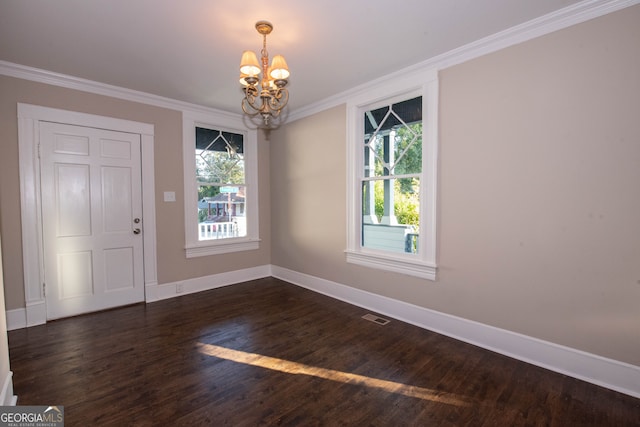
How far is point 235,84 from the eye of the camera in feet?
11.1

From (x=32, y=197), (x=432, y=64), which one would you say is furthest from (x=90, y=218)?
(x=432, y=64)

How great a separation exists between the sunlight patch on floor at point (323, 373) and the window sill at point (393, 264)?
115 centimetres

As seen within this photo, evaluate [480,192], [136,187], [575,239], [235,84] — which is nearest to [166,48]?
[235,84]

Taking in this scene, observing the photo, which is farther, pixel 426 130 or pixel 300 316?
pixel 300 316

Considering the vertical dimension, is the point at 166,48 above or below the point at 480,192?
above

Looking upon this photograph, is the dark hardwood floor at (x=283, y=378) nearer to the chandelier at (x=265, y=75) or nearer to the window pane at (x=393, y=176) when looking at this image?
the window pane at (x=393, y=176)

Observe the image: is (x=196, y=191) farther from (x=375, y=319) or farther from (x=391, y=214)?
(x=375, y=319)

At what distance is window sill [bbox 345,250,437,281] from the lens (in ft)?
9.71

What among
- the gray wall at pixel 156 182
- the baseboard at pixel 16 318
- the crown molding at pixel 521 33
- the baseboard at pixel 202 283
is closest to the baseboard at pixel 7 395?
the baseboard at pixel 16 318

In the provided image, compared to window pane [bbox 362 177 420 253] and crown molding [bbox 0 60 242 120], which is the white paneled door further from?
window pane [bbox 362 177 420 253]

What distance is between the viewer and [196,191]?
4180 mm

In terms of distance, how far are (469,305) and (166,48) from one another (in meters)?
3.57

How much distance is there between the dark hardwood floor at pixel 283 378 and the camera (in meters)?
1.81

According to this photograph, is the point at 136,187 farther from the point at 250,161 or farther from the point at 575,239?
the point at 575,239
